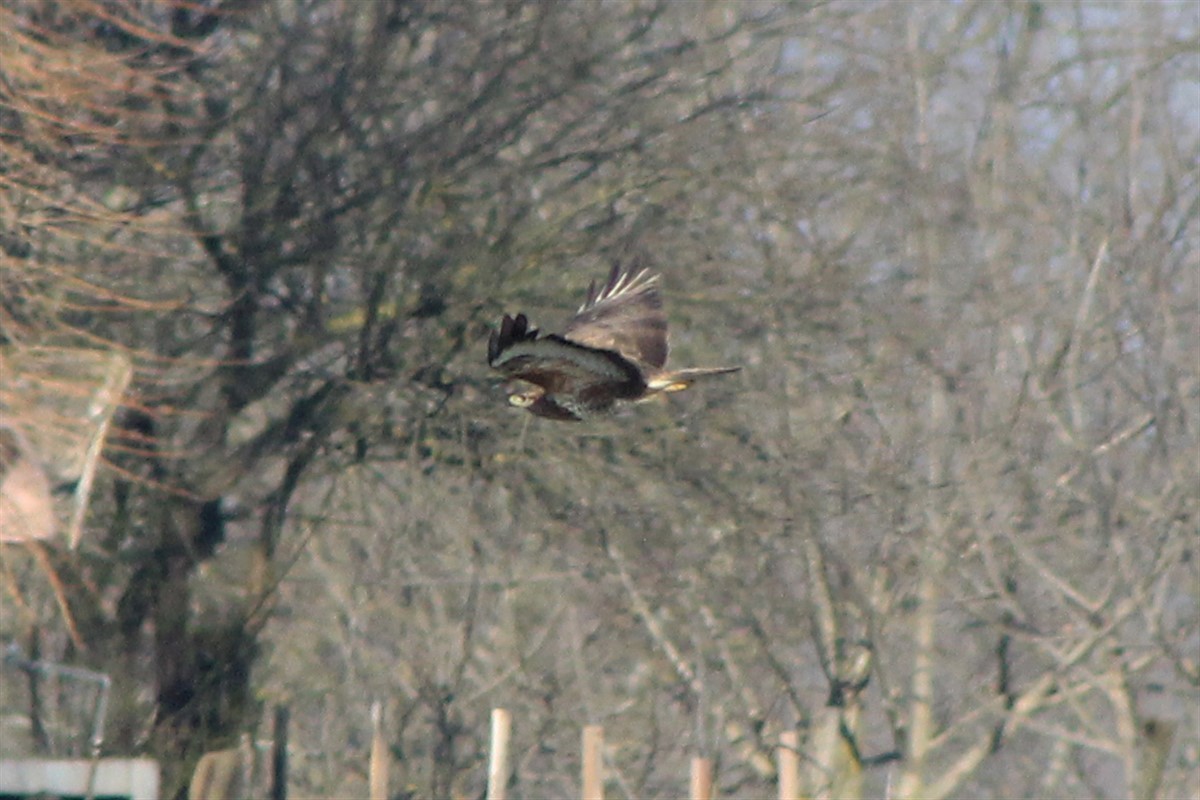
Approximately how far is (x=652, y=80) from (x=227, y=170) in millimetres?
1982

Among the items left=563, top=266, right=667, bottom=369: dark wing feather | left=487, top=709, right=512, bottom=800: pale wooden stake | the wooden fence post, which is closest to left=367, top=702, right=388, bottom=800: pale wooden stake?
left=487, top=709, right=512, bottom=800: pale wooden stake

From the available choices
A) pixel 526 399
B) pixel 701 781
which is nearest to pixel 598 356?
pixel 526 399

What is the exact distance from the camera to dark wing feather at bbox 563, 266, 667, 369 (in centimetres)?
481

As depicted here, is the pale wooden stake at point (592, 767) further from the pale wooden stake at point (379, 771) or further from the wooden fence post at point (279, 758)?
the wooden fence post at point (279, 758)

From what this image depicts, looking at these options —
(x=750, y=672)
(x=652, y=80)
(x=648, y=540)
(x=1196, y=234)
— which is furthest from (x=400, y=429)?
(x=1196, y=234)

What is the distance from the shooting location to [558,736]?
1314 centimetres

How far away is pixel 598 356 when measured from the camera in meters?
4.30

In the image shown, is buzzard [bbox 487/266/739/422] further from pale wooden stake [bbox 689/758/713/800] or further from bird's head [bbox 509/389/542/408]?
pale wooden stake [bbox 689/758/713/800]

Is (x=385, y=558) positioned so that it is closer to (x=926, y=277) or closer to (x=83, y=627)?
(x=83, y=627)

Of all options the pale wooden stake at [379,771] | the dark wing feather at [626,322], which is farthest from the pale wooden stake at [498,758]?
the dark wing feather at [626,322]

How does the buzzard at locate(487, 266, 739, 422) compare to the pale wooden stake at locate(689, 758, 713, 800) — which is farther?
the pale wooden stake at locate(689, 758, 713, 800)

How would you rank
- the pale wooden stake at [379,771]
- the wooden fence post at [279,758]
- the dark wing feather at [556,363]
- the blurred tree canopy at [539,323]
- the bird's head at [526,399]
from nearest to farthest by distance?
the dark wing feather at [556,363] < the bird's head at [526,399] < the pale wooden stake at [379,771] < the blurred tree canopy at [539,323] < the wooden fence post at [279,758]

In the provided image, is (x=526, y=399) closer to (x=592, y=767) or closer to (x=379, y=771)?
(x=592, y=767)

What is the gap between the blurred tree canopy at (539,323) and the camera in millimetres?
8023
